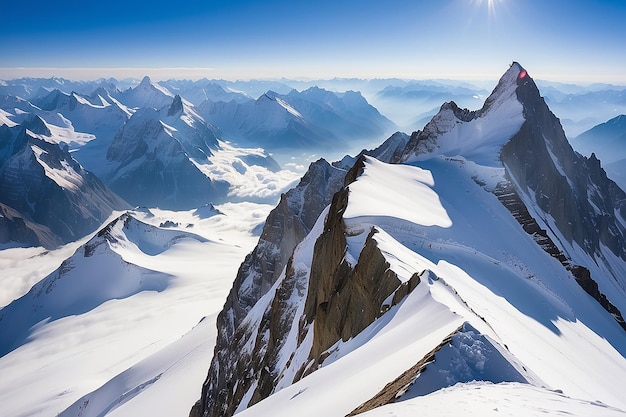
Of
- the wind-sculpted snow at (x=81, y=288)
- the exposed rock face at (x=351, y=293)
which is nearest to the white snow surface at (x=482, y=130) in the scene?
the exposed rock face at (x=351, y=293)

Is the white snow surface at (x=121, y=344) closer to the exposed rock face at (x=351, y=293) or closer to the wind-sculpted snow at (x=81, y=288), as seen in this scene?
the wind-sculpted snow at (x=81, y=288)

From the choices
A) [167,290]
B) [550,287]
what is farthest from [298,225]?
[167,290]

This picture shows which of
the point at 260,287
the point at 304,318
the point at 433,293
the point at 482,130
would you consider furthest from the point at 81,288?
the point at 433,293

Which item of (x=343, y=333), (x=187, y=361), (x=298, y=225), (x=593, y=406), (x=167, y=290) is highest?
(x=593, y=406)

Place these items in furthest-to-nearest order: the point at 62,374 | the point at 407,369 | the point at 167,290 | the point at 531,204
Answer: the point at 167,290 → the point at 62,374 → the point at 531,204 → the point at 407,369

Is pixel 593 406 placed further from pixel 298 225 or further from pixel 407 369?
pixel 298 225

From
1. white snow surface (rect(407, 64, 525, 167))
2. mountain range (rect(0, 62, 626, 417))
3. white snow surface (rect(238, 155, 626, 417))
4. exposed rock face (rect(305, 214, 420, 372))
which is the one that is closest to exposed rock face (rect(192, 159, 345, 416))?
mountain range (rect(0, 62, 626, 417))
